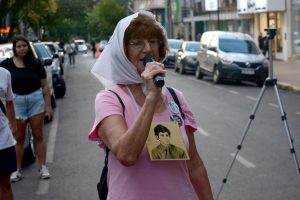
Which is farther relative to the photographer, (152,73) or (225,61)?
(225,61)

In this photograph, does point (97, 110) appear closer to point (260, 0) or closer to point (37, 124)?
point (37, 124)

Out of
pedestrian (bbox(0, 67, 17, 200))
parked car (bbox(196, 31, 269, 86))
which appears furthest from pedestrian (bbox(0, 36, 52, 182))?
parked car (bbox(196, 31, 269, 86))

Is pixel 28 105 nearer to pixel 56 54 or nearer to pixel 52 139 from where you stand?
pixel 52 139

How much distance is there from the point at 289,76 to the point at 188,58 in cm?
567

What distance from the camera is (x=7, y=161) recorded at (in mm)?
5238

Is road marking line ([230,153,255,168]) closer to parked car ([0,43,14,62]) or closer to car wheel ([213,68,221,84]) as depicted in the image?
parked car ([0,43,14,62])

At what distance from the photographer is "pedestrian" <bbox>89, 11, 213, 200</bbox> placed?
2711 mm

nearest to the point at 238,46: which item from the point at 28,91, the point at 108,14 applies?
the point at 28,91

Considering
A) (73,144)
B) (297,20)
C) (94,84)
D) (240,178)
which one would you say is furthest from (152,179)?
(297,20)

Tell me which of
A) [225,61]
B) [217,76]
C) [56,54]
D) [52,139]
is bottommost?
[217,76]

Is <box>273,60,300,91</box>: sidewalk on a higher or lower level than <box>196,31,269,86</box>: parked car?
lower

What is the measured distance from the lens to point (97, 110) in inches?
112

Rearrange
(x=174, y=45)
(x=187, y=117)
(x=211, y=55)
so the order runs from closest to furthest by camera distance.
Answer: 1. (x=187, y=117)
2. (x=211, y=55)
3. (x=174, y=45)

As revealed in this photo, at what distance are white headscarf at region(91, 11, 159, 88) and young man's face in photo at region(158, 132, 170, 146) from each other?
27cm
